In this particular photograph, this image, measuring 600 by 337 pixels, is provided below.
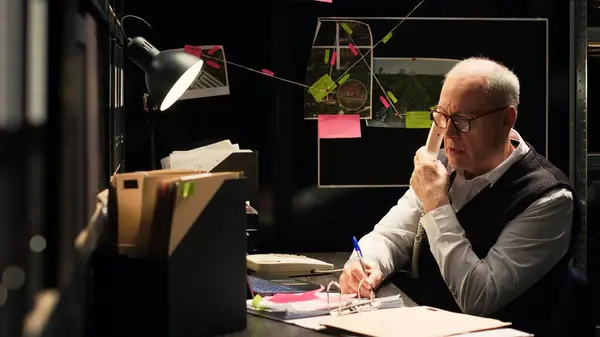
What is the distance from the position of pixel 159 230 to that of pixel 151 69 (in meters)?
0.85

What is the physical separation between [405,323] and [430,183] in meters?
0.77

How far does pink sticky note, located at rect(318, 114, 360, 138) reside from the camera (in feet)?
9.73

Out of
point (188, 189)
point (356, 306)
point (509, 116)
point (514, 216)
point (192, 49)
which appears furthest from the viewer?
point (192, 49)

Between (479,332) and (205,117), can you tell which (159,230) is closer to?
(479,332)

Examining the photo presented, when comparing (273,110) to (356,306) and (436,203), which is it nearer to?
(436,203)

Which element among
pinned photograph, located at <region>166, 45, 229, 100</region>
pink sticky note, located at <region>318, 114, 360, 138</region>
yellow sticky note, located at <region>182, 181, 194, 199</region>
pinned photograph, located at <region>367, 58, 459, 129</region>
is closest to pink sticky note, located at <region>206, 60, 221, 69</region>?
pinned photograph, located at <region>166, 45, 229, 100</region>

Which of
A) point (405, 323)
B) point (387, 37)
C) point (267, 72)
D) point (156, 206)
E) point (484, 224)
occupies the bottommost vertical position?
point (405, 323)

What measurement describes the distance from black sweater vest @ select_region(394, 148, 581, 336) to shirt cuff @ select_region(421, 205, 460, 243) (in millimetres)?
94

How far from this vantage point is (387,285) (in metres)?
2.17

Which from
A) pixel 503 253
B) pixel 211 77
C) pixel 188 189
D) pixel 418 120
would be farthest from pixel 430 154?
pixel 188 189

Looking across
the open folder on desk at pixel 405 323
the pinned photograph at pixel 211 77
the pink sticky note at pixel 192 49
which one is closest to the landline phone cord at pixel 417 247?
the open folder on desk at pixel 405 323

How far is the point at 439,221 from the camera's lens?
2174mm

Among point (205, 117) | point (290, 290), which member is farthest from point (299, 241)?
point (290, 290)

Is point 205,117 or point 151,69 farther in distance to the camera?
point 205,117
